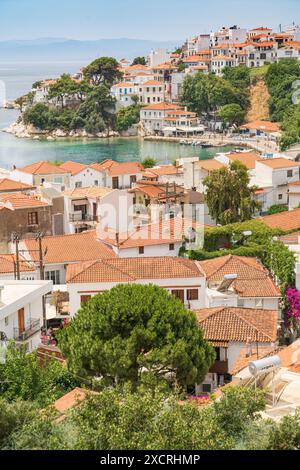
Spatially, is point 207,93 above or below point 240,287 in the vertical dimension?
above

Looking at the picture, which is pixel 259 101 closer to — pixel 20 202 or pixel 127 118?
pixel 127 118

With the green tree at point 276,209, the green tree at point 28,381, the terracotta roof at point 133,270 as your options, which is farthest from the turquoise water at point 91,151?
the green tree at point 28,381

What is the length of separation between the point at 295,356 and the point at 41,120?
137ft

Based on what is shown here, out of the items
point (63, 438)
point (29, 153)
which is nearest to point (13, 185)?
point (63, 438)

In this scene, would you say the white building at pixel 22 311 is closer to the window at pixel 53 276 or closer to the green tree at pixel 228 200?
the window at pixel 53 276

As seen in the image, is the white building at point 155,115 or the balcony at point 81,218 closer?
the balcony at point 81,218

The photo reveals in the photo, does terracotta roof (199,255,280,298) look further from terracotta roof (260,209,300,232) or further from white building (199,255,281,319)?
terracotta roof (260,209,300,232)

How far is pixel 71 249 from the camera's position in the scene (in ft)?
38.4

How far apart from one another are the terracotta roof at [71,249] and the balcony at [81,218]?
8.18ft

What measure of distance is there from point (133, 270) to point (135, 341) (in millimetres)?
3280

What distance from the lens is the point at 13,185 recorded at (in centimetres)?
1641

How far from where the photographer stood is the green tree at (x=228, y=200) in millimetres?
15148

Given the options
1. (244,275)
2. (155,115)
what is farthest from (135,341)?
(155,115)

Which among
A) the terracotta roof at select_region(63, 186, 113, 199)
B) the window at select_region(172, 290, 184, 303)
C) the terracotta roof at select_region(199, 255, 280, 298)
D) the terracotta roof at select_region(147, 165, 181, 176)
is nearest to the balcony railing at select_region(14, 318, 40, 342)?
the window at select_region(172, 290, 184, 303)
